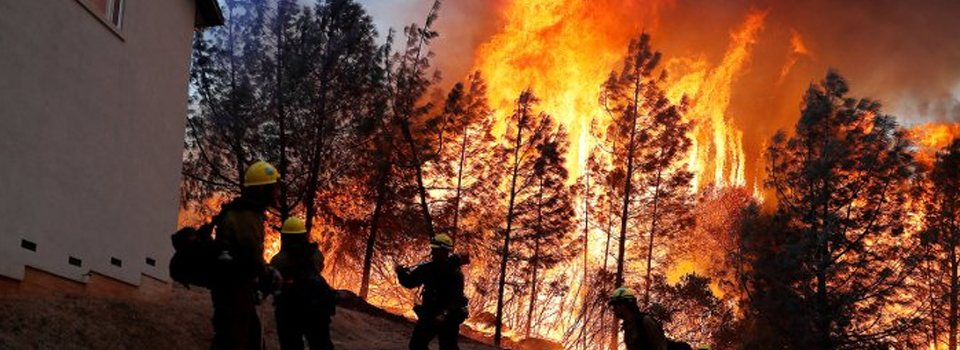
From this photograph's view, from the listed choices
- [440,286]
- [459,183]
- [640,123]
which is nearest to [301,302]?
[440,286]

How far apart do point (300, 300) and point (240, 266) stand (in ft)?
7.33

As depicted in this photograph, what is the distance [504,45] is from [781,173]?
23.6 metres

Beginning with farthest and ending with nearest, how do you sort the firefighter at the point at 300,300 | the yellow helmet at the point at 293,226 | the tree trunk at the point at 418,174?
the tree trunk at the point at 418,174
the yellow helmet at the point at 293,226
the firefighter at the point at 300,300

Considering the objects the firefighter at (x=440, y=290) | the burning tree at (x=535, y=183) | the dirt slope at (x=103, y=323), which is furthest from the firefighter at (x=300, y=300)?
the burning tree at (x=535, y=183)

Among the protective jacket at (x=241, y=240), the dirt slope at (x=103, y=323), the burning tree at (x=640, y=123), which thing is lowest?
the dirt slope at (x=103, y=323)

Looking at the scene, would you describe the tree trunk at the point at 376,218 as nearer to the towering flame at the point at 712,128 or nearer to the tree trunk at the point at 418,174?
the tree trunk at the point at 418,174

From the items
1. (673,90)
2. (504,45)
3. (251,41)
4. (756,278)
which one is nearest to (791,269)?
(756,278)

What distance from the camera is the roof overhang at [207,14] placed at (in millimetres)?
13094

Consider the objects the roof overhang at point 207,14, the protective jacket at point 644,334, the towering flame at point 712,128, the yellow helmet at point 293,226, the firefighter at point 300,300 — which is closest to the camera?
the protective jacket at point 644,334

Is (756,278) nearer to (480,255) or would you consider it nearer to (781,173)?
(781,173)

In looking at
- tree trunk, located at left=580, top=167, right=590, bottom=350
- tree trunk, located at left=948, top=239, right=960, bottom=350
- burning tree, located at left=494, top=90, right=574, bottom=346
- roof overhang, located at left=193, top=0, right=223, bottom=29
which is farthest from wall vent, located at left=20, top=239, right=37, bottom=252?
tree trunk, located at left=948, top=239, right=960, bottom=350

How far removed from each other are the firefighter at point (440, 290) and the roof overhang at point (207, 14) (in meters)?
7.00

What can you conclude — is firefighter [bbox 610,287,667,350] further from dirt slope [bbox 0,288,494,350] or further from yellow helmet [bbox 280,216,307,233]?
yellow helmet [bbox 280,216,307,233]

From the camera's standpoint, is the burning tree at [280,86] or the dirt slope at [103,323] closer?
the dirt slope at [103,323]
